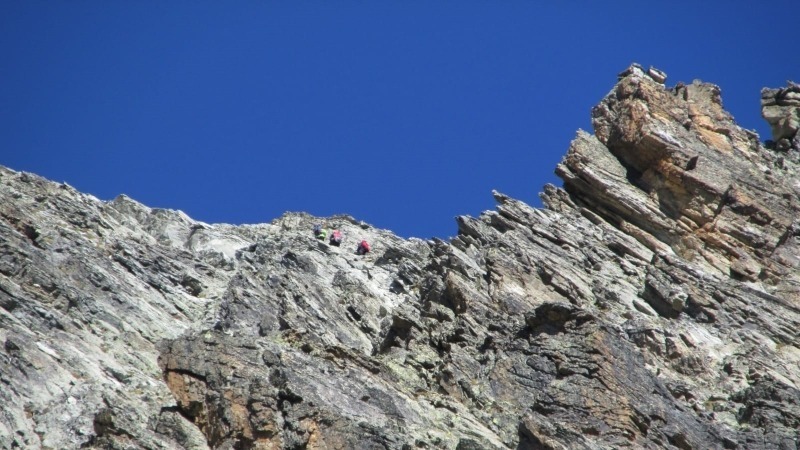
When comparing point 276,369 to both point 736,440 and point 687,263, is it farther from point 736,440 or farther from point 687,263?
point 687,263

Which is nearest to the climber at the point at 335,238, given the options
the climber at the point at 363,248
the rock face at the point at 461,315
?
the climber at the point at 363,248

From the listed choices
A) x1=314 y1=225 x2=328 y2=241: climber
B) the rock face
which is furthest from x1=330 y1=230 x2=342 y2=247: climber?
the rock face

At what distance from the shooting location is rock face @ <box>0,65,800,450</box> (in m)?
36.3

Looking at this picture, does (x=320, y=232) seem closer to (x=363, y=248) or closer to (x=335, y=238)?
(x=335, y=238)

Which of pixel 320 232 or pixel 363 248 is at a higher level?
pixel 320 232

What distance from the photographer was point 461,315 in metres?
49.5

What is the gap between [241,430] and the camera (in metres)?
35.0

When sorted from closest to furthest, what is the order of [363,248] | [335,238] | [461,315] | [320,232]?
[461,315] < [363,248] < [335,238] < [320,232]

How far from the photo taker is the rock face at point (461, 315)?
36.3 meters

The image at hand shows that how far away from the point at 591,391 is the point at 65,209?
2771 cm

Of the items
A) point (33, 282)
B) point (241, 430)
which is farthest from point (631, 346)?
point (33, 282)

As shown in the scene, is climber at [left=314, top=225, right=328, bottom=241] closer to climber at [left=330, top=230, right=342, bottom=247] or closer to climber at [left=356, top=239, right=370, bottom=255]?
climber at [left=330, top=230, right=342, bottom=247]

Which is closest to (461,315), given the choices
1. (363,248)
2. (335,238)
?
(363,248)

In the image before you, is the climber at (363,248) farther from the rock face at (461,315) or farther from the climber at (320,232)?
the climber at (320,232)
